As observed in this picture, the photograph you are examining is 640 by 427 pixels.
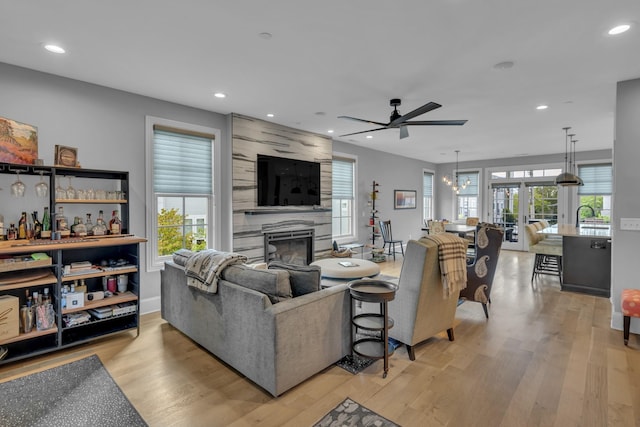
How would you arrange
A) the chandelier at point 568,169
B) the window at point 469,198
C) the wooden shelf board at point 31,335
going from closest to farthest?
1. the wooden shelf board at point 31,335
2. the chandelier at point 568,169
3. the window at point 469,198

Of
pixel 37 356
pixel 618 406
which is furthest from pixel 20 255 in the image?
pixel 618 406

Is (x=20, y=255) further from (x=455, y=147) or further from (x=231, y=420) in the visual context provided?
(x=455, y=147)

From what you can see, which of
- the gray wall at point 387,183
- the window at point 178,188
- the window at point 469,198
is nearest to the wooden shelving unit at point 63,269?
the window at point 178,188

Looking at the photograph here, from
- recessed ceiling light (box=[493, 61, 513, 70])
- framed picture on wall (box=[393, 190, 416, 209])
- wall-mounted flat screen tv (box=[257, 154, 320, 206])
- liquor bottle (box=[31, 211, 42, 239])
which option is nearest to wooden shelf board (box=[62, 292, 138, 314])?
liquor bottle (box=[31, 211, 42, 239])

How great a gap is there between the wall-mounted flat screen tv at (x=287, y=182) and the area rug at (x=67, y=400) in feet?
9.89

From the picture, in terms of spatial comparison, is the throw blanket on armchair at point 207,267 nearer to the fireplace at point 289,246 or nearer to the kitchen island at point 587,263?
the fireplace at point 289,246

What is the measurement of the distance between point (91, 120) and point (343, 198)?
14.9 ft

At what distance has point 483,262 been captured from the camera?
366 centimetres

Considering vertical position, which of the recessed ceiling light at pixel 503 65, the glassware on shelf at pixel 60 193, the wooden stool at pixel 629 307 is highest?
the recessed ceiling light at pixel 503 65

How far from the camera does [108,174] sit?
11.6 ft

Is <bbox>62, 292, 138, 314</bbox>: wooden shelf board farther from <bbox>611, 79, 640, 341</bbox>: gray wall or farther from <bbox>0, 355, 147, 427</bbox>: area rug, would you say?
<bbox>611, 79, 640, 341</bbox>: gray wall

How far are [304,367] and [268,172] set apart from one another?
3.33 m

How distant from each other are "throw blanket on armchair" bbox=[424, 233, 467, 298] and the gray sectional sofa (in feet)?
2.81

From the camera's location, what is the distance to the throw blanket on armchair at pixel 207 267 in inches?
106
